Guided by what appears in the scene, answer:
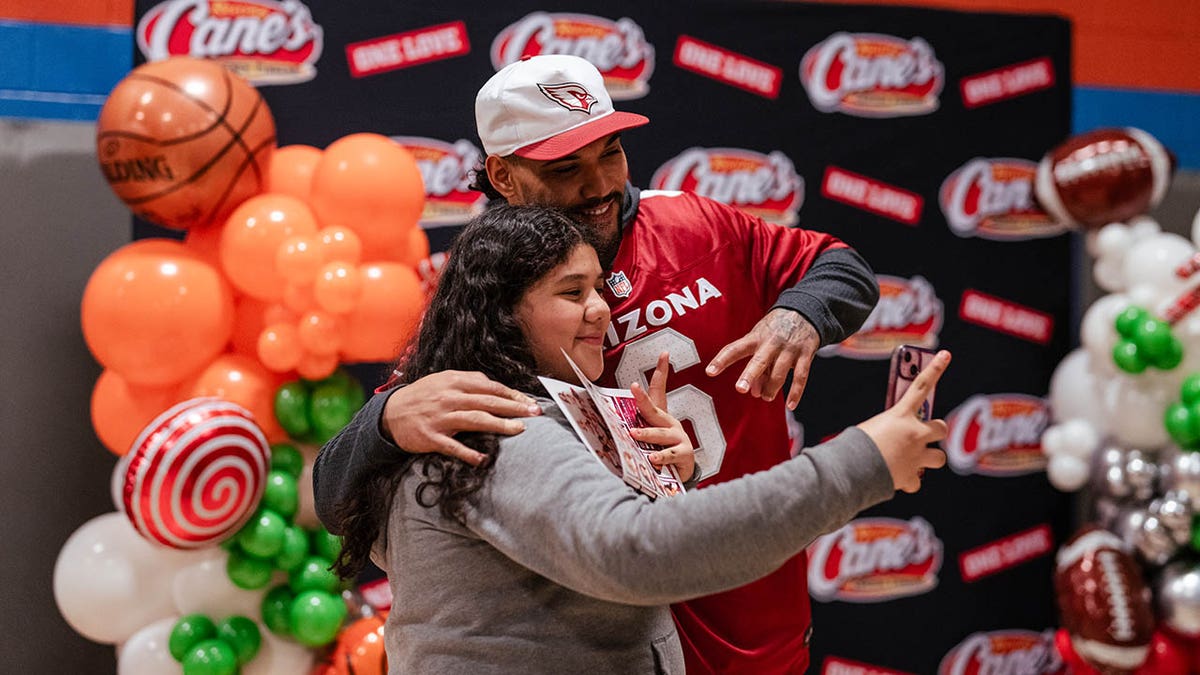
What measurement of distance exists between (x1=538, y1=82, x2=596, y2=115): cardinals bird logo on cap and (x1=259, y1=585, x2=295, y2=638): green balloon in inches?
76.9

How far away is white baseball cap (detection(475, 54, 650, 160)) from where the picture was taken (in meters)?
1.93

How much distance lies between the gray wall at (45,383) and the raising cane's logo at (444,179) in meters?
1.04

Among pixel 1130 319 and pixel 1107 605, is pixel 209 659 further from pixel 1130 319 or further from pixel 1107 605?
pixel 1130 319

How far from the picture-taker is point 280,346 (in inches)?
127

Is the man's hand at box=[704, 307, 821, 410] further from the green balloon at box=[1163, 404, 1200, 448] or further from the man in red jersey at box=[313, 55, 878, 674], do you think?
the green balloon at box=[1163, 404, 1200, 448]

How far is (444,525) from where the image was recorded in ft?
4.77

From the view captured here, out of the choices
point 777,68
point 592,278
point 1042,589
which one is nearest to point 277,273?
point 592,278

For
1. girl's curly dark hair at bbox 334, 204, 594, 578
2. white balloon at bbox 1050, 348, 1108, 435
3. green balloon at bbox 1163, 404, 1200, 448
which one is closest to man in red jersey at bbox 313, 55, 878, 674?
girl's curly dark hair at bbox 334, 204, 594, 578

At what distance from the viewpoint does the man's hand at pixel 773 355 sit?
1.76m

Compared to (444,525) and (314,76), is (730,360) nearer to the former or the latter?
(444,525)

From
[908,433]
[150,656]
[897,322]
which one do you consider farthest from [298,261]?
[897,322]

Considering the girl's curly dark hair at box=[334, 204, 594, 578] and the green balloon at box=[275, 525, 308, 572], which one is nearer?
the girl's curly dark hair at box=[334, 204, 594, 578]

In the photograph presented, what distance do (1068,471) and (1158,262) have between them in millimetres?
784

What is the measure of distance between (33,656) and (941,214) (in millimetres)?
3533
